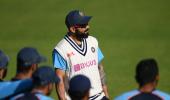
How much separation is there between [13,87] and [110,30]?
27.3ft

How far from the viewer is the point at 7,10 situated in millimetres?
17109

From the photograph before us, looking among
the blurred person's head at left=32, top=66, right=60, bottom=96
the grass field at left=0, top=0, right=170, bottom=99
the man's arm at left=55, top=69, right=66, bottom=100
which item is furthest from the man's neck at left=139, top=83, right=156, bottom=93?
the grass field at left=0, top=0, right=170, bottom=99

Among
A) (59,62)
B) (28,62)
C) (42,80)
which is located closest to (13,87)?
(28,62)

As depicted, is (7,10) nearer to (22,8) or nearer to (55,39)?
(22,8)

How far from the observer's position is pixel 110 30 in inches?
607

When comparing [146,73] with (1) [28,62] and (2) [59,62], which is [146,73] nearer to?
(1) [28,62]

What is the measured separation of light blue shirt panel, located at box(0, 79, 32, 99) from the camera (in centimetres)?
719

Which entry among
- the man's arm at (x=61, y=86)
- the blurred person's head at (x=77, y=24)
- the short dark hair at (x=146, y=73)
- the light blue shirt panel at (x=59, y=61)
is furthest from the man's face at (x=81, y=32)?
the short dark hair at (x=146, y=73)

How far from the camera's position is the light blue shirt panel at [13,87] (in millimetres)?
7191

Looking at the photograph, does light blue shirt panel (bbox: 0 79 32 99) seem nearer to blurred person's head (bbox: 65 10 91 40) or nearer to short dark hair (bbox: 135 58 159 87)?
short dark hair (bbox: 135 58 159 87)

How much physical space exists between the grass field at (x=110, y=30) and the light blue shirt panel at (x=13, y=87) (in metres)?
4.74

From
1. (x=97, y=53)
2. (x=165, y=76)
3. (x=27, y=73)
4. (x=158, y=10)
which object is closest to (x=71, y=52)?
(x=97, y=53)

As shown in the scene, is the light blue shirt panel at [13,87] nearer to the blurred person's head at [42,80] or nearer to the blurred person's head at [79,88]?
the blurred person's head at [42,80]

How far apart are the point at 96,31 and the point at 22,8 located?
266 centimetres
